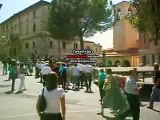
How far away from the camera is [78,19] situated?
6694 cm

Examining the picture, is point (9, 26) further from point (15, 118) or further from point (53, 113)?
point (53, 113)

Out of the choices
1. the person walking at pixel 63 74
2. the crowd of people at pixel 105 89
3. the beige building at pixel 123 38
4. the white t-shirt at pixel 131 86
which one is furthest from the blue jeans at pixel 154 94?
the beige building at pixel 123 38

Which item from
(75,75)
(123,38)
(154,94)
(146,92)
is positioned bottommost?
(146,92)

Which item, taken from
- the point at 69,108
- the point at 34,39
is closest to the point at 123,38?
the point at 34,39

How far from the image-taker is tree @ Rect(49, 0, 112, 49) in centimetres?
6606

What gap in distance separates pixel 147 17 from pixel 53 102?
500 centimetres

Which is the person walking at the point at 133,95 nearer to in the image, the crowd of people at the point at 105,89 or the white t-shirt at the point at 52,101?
the crowd of people at the point at 105,89

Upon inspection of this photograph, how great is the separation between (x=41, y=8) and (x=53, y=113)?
90865 millimetres

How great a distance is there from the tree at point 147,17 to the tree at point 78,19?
173 feet

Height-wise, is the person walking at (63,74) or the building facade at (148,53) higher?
the building facade at (148,53)

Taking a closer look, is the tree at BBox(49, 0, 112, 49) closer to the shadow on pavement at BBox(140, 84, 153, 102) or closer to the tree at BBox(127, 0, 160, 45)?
the shadow on pavement at BBox(140, 84, 153, 102)

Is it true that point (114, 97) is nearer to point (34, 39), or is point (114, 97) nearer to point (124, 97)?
point (124, 97)

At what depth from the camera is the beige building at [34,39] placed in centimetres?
8931

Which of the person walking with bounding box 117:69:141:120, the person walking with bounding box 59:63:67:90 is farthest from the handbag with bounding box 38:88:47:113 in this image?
the person walking with bounding box 59:63:67:90
